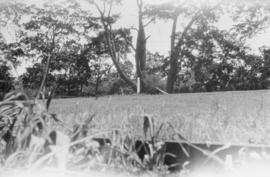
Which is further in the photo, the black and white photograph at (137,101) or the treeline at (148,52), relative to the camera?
the treeline at (148,52)

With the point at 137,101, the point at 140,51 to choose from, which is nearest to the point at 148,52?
the point at 140,51

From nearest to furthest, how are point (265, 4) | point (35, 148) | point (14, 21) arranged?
point (35, 148)
point (14, 21)
point (265, 4)

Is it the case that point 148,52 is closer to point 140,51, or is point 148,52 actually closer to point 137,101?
point 140,51

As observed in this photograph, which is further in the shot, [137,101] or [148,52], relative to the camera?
[148,52]

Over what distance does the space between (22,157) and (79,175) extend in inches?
14.2

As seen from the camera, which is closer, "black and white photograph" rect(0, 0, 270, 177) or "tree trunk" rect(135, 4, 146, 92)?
Result: "black and white photograph" rect(0, 0, 270, 177)

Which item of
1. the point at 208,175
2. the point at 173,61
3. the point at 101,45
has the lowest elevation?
the point at 208,175

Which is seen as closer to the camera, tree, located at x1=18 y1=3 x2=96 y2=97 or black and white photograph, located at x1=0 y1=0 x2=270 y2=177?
black and white photograph, located at x1=0 y1=0 x2=270 y2=177

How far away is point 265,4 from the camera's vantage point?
20.2m

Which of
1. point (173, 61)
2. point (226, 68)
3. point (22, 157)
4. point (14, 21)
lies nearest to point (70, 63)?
point (173, 61)

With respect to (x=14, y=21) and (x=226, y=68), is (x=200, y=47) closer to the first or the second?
(x=226, y=68)

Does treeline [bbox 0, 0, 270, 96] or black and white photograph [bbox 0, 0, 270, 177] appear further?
treeline [bbox 0, 0, 270, 96]

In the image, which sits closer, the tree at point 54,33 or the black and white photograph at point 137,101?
the black and white photograph at point 137,101

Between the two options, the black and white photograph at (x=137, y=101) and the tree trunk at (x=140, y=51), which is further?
the tree trunk at (x=140, y=51)
